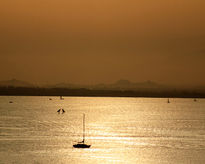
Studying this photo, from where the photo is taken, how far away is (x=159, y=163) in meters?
86.3

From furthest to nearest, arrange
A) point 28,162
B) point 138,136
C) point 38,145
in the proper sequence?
point 138,136 < point 38,145 < point 28,162

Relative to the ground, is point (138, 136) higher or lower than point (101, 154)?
higher

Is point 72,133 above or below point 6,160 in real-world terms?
above

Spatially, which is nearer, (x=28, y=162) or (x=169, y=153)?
(x=28, y=162)

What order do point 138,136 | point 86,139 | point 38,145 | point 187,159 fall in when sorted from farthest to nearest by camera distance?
point 138,136 → point 86,139 → point 38,145 → point 187,159

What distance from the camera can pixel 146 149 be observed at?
103 metres

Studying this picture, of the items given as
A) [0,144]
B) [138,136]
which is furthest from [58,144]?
[138,136]

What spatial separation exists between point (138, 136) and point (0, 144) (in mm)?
42465

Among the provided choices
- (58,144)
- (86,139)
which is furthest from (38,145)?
(86,139)

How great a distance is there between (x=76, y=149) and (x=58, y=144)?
1063 centimetres

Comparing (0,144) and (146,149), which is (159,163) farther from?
(0,144)

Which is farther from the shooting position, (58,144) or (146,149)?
(58,144)

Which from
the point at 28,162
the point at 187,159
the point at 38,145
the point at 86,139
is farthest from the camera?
the point at 86,139

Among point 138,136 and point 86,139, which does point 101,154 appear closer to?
point 86,139
